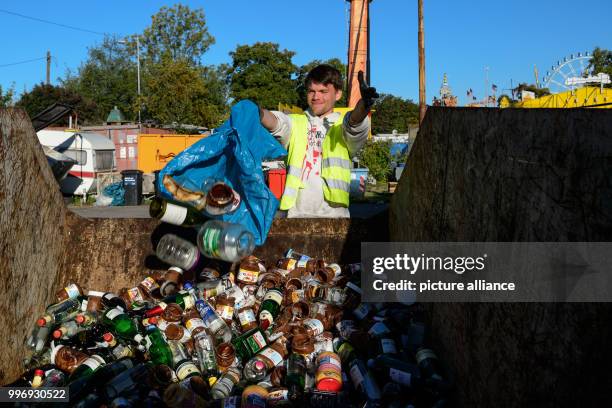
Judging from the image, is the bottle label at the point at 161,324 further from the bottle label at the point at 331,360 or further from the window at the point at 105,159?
the window at the point at 105,159

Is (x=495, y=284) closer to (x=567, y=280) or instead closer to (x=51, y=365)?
(x=567, y=280)

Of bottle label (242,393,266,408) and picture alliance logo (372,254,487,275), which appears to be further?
bottle label (242,393,266,408)

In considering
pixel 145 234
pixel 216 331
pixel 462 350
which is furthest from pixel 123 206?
pixel 462 350

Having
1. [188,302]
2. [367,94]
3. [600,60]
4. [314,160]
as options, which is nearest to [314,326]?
[188,302]

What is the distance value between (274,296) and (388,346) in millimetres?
967

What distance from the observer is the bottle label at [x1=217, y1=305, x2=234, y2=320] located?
372 cm

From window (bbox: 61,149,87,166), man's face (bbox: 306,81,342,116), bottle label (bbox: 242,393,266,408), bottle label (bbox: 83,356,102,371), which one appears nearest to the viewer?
bottle label (bbox: 242,393,266,408)

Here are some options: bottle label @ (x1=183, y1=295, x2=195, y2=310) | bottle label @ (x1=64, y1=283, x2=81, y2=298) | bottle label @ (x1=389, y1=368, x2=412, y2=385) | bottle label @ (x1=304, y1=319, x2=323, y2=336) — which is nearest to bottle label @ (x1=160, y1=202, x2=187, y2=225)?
bottle label @ (x1=183, y1=295, x2=195, y2=310)

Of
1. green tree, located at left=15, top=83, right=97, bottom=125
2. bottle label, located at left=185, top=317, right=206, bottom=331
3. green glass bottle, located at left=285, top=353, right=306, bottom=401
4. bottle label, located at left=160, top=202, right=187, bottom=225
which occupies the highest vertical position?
green tree, located at left=15, top=83, right=97, bottom=125

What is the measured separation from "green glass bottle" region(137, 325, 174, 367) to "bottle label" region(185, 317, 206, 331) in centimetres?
19

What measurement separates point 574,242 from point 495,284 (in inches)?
21.4

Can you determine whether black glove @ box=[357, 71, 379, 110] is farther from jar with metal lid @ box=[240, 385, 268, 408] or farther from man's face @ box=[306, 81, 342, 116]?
jar with metal lid @ box=[240, 385, 268, 408]

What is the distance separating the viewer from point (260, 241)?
4211 millimetres

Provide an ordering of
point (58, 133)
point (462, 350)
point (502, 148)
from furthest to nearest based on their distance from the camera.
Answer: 1. point (58, 133)
2. point (462, 350)
3. point (502, 148)
